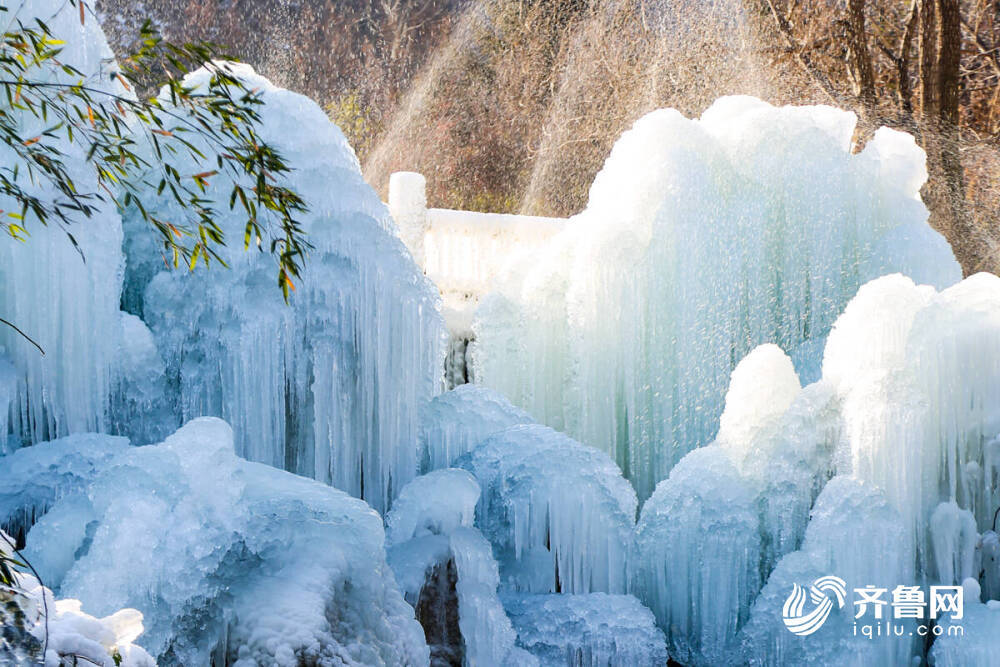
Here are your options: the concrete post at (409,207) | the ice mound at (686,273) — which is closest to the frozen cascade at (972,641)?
the ice mound at (686,273)

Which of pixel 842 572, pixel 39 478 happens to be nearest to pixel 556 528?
pixel 842 572

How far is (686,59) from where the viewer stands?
17.0 metres

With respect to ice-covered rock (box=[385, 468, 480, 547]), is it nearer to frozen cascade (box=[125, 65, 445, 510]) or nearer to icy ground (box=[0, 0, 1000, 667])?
icy ground (box=[0, 0, 1000, 667])

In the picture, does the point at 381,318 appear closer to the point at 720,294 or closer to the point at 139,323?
the point at 139,323

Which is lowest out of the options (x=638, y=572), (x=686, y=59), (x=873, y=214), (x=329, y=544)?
(x=638, y=572)

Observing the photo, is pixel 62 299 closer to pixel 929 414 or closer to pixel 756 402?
pixel 756 402

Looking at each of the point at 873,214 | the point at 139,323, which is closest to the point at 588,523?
the point at 139,323

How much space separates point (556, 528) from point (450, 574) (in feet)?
2.64

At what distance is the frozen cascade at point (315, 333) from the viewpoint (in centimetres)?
619

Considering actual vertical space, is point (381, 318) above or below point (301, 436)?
above

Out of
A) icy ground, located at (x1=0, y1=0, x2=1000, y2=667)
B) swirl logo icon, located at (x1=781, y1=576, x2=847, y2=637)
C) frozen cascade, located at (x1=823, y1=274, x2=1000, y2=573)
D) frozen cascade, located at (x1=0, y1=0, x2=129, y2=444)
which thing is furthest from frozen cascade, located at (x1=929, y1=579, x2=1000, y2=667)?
frozen cascade, located at (x1=0, y1=0, x2=129, y2=444)

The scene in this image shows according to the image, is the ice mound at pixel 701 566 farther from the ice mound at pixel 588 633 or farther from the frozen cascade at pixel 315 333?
the frozen cascade at pixel 315 333

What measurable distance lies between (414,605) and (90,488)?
4.62 ft

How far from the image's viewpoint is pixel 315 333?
632 cm
